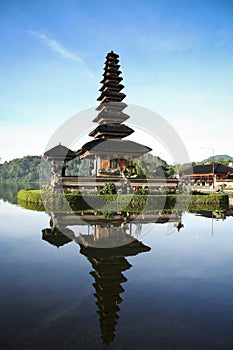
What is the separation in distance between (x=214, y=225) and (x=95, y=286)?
12.9 meters

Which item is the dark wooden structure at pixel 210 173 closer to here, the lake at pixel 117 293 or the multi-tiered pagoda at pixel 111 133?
the multi-tiered pagoda at pixel 111 133

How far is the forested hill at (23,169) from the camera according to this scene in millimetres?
142450

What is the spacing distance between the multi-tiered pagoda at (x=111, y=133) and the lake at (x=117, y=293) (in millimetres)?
17855

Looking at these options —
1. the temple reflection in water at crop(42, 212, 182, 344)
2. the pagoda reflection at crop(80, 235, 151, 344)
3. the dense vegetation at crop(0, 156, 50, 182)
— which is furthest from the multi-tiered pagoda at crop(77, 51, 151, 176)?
the dense vegetation at crop(0, 156, 50, 182)

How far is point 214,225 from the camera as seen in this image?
64.3 ft

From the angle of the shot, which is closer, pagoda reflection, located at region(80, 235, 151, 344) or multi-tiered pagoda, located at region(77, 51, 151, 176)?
pagoda reflection, located at region(80, 235, 151, 344)

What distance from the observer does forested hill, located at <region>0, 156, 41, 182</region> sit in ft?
467

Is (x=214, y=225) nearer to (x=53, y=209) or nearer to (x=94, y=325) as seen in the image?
(x=53, y=209)

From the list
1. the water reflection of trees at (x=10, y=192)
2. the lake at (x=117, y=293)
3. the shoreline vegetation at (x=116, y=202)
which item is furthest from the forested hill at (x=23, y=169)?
the lake at (x=117, y=293)

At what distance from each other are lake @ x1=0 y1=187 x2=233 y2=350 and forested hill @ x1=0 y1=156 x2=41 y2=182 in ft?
430

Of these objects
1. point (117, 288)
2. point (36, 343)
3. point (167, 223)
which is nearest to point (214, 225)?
point (167, 223)

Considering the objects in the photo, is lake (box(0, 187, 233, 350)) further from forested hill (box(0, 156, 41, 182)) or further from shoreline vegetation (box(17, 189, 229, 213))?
forested hill (box(0, 156, 41, 182))

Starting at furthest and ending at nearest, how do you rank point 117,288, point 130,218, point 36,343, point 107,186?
point 107,186 < point 130,218 < point 117,288 < point 36,343

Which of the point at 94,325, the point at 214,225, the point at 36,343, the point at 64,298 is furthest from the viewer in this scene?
the point at 214,225
